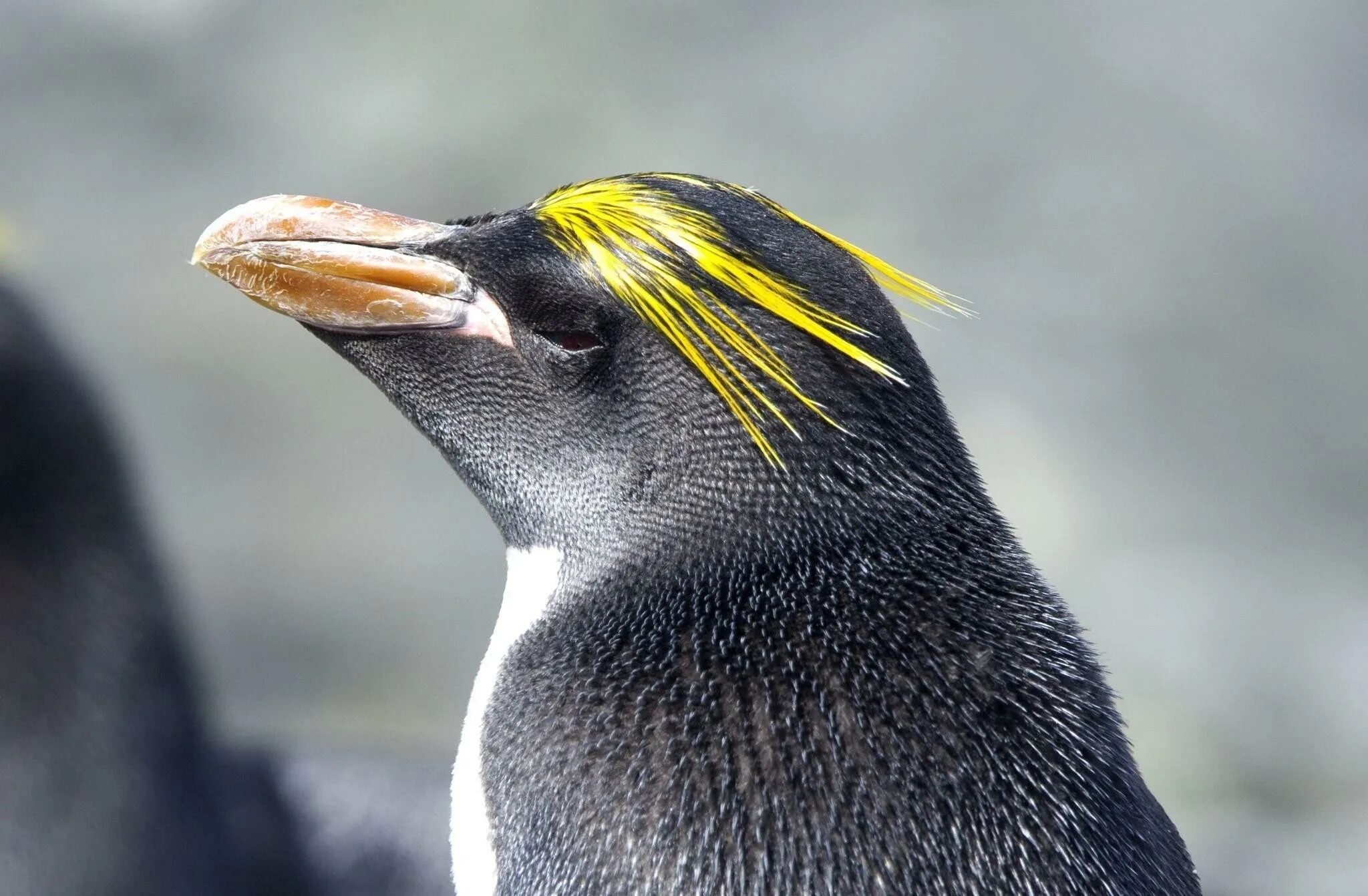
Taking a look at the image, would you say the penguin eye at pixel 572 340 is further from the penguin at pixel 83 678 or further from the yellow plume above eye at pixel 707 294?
the penguin at pixel 83 678

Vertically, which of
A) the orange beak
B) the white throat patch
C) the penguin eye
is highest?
the penguin eye

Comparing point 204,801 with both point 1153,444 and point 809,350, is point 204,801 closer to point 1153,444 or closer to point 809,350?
point 809,350

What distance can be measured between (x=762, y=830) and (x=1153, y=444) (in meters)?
0.93

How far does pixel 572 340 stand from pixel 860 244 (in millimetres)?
760

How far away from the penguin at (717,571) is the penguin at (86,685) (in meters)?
0.47

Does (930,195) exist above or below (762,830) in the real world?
above

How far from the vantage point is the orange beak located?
0.55 metres

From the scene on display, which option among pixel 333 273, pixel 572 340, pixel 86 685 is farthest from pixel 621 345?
pixel 86 685

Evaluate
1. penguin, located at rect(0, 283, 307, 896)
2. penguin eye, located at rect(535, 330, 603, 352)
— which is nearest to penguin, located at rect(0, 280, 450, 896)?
penguin, located at rect(0, 283, 307, 896)

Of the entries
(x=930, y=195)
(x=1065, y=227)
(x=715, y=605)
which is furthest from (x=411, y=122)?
(x=715, y=605)

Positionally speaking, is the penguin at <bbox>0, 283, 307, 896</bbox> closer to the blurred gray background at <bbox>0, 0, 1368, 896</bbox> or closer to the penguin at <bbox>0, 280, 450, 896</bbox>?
the penguin at <bbox>0, 280, 450, 896</bbox>

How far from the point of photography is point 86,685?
913 millimetres

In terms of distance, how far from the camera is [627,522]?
1.72 feet

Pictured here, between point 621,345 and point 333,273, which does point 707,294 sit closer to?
point 621,345
